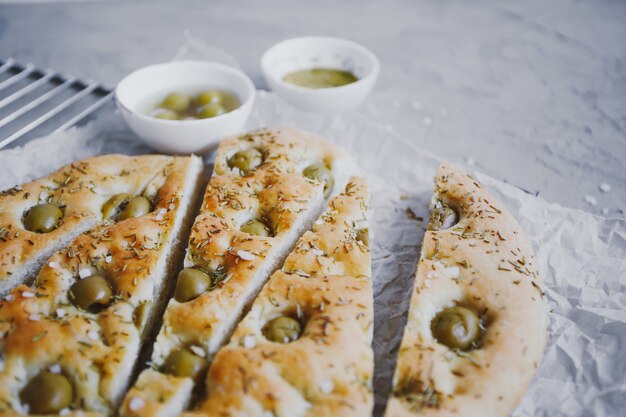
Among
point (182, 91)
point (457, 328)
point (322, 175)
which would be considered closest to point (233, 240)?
point (322, 175)

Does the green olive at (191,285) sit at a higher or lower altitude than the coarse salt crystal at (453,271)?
lower

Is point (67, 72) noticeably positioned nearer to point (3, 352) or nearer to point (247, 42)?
point (247, 42)

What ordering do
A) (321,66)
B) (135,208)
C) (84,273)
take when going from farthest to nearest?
(321,66) → (135,208) → (84,273)

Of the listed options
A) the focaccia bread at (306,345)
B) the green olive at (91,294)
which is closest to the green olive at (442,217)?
the focaccia bread at (306,345)

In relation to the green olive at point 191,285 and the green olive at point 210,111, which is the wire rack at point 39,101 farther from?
the green olive at point 191,285

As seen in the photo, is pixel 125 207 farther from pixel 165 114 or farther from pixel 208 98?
pixel 208 98

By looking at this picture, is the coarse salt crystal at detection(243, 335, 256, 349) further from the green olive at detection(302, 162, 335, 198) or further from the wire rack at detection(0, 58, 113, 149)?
the wire rack at detection(0, 58, 113, 149)

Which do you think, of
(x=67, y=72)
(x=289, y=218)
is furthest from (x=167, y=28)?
(x=289, y=218)
